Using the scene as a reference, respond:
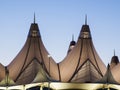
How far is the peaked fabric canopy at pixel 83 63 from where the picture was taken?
44.4 metres

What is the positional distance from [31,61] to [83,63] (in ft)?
19.7

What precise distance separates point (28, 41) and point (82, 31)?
6.69 meters

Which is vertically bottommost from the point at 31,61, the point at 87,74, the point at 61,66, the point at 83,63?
the point at 87,74

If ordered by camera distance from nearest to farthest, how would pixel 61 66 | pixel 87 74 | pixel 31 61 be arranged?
1. pixel 87 74
2. pixel 31 61
3. pixel 61 66

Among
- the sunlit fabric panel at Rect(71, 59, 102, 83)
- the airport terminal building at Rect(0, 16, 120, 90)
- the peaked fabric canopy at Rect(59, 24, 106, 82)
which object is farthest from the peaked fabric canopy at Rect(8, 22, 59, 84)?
the sunlit fabric panel at Rect(71, 59, 102, 83)

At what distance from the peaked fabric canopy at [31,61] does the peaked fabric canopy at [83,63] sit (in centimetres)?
137

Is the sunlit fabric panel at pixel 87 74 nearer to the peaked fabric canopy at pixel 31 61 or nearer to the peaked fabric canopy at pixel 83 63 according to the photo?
the peaked fabric canopy at pixel 83 63

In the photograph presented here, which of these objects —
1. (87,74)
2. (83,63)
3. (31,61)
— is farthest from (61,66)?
(87,74)

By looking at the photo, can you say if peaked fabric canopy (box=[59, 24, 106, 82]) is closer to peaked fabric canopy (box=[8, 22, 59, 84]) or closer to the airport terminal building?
the airport terminal building

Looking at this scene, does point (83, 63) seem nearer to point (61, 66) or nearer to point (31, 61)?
point (61, 66)

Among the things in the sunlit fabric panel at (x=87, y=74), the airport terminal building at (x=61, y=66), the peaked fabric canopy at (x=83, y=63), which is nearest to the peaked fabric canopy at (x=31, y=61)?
the airport terminal building at (x=61, y=66)

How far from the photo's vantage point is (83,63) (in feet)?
150

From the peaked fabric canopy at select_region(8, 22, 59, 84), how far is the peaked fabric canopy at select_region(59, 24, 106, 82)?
137 cm

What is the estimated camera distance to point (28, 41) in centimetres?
4697
